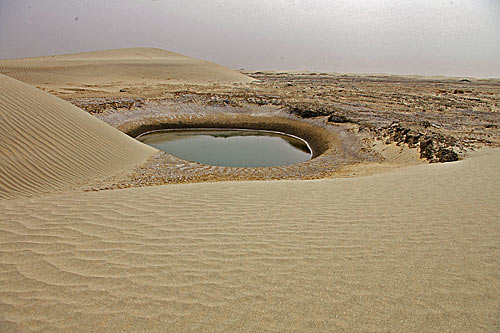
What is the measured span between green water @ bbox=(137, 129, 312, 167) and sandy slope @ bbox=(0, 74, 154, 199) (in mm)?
3829

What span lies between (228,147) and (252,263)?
12356 mm

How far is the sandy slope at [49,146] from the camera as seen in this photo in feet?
20.0

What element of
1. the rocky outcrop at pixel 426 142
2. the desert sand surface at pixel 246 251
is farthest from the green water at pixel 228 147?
the desert sand surface at pixel 246 251

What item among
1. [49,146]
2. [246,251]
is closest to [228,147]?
[49,146]

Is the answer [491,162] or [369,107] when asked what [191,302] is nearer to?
[491,162]

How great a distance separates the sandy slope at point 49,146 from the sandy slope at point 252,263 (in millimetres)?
2161

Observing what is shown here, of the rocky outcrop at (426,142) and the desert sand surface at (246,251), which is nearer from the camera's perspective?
the desert sand surface at (246,251)

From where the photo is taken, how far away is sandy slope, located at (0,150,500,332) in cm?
199

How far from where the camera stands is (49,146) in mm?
7188

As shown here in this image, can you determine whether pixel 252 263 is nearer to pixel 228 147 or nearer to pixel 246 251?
pixel 246 251

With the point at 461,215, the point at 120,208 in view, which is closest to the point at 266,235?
the point at 120,208

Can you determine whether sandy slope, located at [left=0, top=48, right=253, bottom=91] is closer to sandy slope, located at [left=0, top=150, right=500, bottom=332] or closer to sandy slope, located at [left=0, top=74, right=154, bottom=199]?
sandy slope, located at [left=0, top=74, right=154, bottom=199]

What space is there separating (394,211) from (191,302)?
2.96 m

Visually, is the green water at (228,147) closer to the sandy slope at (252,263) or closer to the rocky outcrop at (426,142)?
the rocky outcrop at (426,142)
